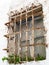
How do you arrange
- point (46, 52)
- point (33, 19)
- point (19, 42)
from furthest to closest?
1. point (19, 42)
2. point (33, 19)
3. point (46, 52)

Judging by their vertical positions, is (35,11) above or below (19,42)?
above

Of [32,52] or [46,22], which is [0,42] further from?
[46,22]

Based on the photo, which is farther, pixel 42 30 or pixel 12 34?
pixel 12 34

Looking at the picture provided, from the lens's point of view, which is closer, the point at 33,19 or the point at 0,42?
the point at 33,19

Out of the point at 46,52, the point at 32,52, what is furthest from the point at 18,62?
the point at 46,52

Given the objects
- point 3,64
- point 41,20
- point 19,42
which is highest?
point 41,20

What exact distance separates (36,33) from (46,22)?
404 millimetres

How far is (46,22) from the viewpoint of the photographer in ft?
13.8

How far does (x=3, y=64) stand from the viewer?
496 centimetres

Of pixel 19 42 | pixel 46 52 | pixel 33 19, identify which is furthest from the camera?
pixel 19 42

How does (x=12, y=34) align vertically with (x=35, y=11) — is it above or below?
below

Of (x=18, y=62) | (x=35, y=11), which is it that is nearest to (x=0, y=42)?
(x=18, y=62)

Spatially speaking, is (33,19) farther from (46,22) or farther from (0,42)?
(0,42)

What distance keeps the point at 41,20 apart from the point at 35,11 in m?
0.18
